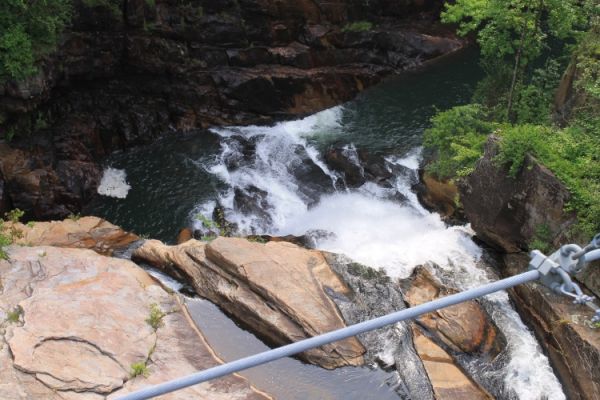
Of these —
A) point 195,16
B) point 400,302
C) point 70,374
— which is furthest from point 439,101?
point 70,374

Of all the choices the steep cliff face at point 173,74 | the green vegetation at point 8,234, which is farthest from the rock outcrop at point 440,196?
the green vegetation at point 8,234

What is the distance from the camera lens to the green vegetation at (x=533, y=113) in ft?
39.2

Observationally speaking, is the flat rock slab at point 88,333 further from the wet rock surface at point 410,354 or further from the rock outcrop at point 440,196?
the rock outcrop at point 440,196

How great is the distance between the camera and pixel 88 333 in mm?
8930

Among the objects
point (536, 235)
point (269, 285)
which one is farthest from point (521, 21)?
point (269, 285)

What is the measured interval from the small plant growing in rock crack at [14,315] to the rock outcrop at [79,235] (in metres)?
4.65

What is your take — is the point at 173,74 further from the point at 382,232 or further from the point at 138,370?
the point at 138,370

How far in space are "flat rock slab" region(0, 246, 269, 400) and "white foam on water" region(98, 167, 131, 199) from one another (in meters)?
8.91

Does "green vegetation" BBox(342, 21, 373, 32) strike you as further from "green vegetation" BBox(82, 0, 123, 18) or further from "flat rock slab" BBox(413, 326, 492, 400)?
"flat rock slab" BBox(413, 326, 492, 400)

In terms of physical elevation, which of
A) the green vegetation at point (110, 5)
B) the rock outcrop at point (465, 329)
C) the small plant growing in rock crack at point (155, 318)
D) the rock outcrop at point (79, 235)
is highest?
the green vegetation at point (110, 5)

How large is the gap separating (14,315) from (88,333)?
57.4 inches

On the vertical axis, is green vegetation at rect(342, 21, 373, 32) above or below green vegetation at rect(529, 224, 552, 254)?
above

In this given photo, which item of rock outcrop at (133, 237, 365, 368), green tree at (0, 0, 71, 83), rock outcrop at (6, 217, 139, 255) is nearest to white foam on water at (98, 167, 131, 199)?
rock outcrop at (6, 217, 139, 255)

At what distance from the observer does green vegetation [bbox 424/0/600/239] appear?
11.9m
